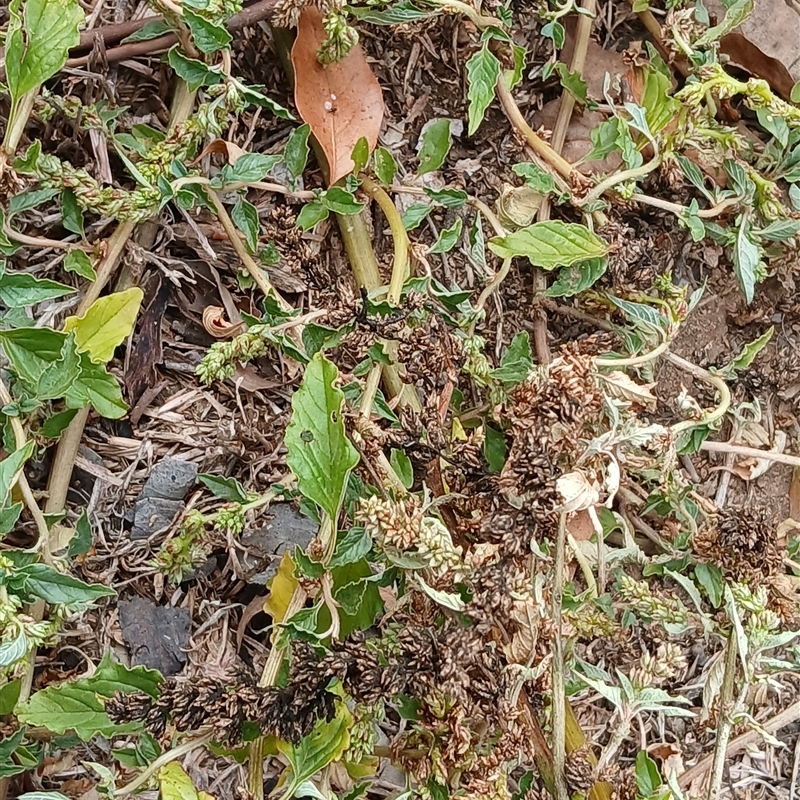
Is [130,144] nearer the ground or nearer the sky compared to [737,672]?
nearer the sky

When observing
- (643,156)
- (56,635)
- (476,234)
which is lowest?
(56,635)

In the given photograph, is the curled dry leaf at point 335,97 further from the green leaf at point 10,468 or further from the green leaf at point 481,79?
the green leaf at point 10,468

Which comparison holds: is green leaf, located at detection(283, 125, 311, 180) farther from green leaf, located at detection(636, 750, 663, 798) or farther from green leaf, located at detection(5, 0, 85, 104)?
green leaf, located at detection(636, 750, 663, 798)

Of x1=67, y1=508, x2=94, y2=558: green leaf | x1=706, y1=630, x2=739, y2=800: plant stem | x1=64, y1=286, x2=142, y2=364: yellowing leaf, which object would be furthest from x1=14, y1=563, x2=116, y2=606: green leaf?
x1=706, y1=630, x2=739, y2=800: plant stem

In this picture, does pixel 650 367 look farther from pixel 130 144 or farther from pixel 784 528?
pixel 130 144

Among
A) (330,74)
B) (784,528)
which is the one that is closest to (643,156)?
(330,74)
